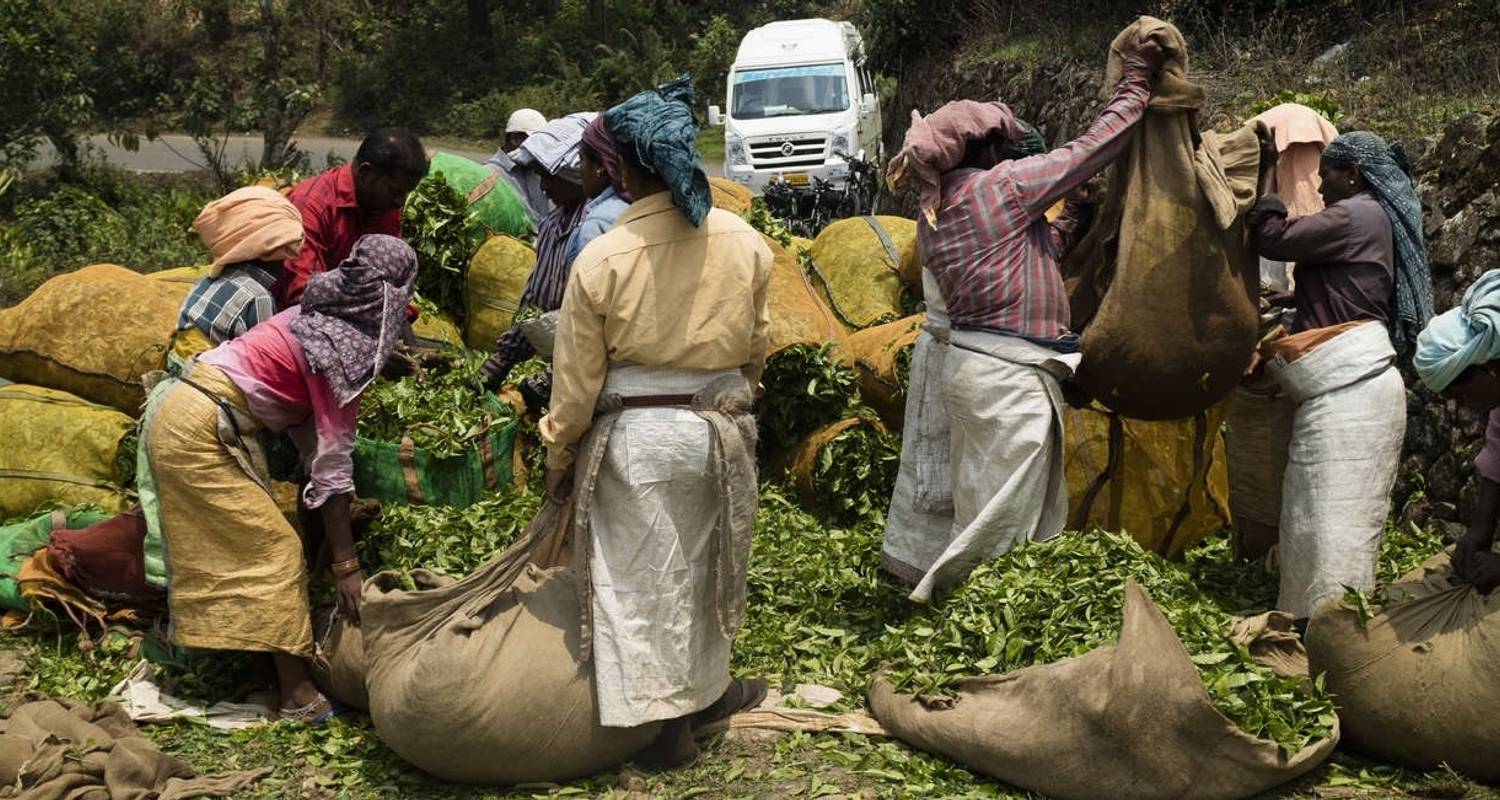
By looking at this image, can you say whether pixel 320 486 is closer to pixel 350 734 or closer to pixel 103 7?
pixel 350 734

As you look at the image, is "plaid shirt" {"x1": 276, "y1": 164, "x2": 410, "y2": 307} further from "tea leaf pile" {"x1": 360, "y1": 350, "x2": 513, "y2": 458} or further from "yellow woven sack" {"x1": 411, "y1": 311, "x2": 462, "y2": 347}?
"yellow woven sack" {"x1": 411, "y1": 311, "x2": 462, "y2": 347}

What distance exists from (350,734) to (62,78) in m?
13.9

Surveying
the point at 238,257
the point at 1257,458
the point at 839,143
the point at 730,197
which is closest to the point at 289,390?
the point at 238,257

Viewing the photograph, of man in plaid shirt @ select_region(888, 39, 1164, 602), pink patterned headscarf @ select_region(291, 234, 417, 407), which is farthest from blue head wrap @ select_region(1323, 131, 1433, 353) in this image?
pink patterned headscarf @ select_region(291, 234, 417, 407)

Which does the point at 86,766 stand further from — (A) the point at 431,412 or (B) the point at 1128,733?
(B) the point at 1128,733

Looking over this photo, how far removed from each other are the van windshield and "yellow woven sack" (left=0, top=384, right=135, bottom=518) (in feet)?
41.9

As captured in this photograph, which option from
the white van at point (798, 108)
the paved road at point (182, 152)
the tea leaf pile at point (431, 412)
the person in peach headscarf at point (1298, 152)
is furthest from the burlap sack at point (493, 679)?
the paved road at point (182, 152)

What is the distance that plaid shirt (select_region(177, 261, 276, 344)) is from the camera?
15.2ft

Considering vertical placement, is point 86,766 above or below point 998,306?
below

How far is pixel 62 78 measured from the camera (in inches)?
629

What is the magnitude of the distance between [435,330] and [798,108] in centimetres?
1201

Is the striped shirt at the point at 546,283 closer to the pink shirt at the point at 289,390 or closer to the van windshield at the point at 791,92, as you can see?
the pink shirt at the point at 289,390

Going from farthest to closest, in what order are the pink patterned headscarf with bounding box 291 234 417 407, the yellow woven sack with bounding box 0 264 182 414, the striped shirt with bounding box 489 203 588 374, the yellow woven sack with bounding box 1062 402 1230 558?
the yellow woven sack with bounding box 0 264 182 414 < the striped shirt with bounding box 489 203 588 374 < the yellow woven sack with bounding box 1062 402 1230 558 < the pink patterned headscarf with bounding box 291 234 417 407

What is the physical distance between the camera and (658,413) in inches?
155
